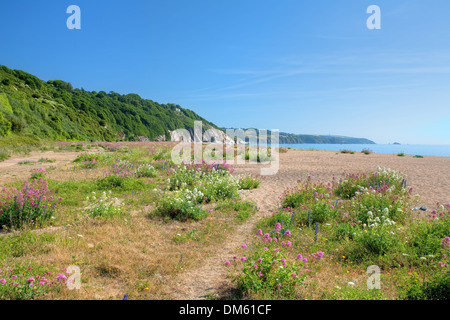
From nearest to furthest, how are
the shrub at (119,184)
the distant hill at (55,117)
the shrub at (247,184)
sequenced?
the shrub at (119,184), the shrub at (247,184), the distant hill at (55,117)

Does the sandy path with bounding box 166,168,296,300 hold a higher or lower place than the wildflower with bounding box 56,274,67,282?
lower

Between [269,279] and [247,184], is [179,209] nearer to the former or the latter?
[269,279]

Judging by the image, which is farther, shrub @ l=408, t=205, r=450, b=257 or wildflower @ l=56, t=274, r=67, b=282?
shrub @ l=408, t=205, r=450, b=257

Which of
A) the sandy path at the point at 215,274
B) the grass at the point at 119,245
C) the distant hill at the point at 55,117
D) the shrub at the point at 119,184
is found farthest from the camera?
the distant hill at the point at 55,117

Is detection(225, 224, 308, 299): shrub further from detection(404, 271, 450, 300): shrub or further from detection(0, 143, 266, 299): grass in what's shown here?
detection(404, 271, 450, 300): shrub

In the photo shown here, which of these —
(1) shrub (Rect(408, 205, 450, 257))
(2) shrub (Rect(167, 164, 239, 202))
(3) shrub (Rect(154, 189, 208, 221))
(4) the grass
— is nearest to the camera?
(4) the grass

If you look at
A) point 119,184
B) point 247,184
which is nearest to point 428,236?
point 247,184

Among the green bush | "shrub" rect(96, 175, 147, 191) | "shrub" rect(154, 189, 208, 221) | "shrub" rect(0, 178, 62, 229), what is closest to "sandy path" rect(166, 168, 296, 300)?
the green bush

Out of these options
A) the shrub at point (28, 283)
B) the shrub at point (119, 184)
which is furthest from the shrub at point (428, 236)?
the shrub at point (119, 184)


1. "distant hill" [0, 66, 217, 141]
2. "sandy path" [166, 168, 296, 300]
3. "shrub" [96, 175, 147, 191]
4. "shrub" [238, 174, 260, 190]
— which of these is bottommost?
"sandy path" [166, 168, 296, 300]

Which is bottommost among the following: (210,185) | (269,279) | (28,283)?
(269,279)

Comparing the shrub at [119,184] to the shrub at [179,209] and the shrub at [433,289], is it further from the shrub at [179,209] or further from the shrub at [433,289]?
the shrub at [433,289]

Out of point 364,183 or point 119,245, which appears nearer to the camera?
point 119,245
